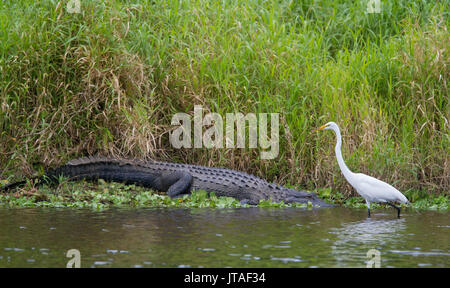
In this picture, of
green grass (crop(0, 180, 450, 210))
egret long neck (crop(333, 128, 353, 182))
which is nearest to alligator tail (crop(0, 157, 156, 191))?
green grass (crop(0, 180, 450, 210))

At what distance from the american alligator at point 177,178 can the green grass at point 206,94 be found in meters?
0.28

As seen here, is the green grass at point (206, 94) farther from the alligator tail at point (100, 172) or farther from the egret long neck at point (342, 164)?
the egret long neck at point (342, 164)

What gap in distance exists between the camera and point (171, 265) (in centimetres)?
538

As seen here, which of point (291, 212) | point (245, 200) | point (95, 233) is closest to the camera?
point (95, 233)

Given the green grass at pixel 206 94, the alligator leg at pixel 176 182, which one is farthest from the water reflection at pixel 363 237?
the alligator leg at pixel 176 182

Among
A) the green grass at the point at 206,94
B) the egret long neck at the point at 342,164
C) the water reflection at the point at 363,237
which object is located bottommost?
the water reflection at the point at 363,237

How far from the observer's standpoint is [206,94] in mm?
10172

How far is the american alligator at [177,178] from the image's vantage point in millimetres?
9242

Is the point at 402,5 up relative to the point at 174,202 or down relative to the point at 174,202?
up

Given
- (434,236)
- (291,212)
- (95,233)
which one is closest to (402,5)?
(291,212)

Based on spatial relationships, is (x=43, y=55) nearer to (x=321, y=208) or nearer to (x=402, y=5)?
(x=321, y=208)

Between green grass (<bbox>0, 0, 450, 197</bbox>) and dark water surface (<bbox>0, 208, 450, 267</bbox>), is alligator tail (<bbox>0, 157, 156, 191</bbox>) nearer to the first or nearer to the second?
green grass (<bbox>0, 0, 450, 197</bbox>)
